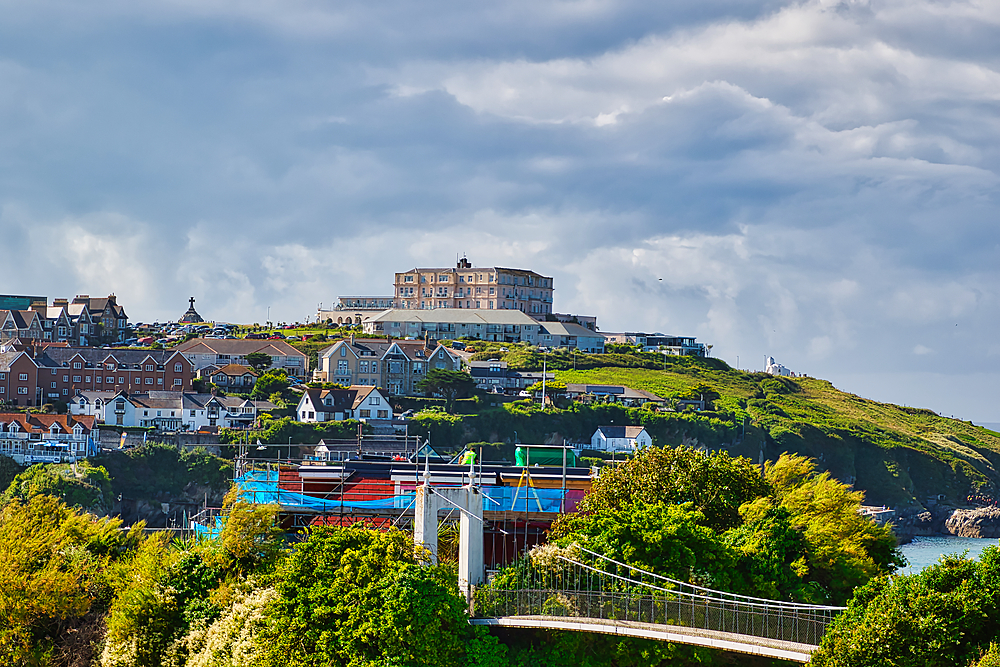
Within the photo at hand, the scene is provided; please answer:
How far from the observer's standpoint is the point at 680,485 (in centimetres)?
2791

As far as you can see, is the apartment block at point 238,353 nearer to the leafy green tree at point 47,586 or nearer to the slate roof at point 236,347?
the slate roof at point 236,347

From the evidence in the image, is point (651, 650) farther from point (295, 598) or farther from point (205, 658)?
point (205, 658)

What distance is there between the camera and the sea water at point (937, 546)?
79375mm

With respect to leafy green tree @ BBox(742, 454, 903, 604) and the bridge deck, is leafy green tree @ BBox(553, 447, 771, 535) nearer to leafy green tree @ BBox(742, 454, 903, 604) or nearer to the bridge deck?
leafy green tree @ BBox(742, 454, 903, 604)

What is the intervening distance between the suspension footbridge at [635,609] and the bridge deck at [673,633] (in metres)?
0.02

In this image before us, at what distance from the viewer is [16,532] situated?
25.3m

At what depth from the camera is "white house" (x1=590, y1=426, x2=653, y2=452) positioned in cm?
9469

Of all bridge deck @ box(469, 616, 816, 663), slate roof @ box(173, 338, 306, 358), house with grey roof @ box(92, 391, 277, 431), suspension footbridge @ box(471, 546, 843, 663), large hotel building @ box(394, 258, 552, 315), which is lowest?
bridge deck @ box(469, 616, 816, 663)

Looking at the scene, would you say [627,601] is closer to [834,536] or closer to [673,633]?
[673,633]

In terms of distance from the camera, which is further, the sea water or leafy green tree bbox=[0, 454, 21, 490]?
the sea water

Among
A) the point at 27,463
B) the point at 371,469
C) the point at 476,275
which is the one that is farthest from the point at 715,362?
the point at 371,469

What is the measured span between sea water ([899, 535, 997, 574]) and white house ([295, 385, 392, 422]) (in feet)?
139

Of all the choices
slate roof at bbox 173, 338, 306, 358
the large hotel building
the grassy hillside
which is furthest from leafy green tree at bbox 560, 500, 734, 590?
the large hotel building

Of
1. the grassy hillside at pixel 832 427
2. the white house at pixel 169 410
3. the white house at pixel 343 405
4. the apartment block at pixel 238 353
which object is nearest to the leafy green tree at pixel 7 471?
the white house at pixel 169 410
